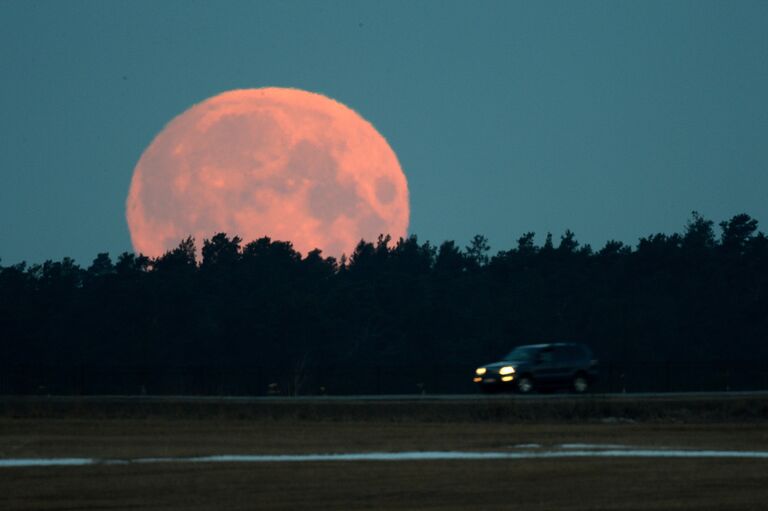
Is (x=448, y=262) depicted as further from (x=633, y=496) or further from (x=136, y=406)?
(x=633, y=496)

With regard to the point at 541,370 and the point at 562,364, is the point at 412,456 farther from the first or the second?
the point at 562,364

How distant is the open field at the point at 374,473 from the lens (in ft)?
44.0

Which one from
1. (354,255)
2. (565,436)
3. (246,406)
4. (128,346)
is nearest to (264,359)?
(128,346)

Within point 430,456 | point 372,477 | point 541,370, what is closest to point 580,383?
point 541,370

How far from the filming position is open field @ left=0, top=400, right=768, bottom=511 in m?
13.4

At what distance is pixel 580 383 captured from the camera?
142ft

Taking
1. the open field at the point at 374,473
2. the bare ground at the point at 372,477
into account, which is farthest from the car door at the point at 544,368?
the bare ground at the point at 372,477

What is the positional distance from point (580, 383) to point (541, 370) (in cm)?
207

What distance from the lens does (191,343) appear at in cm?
9869

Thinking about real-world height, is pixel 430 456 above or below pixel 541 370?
below

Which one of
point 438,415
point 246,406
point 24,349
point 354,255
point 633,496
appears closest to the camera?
point 633,496

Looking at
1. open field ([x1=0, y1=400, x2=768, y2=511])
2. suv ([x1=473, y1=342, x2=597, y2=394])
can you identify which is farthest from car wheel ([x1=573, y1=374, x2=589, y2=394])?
open field ([x1=0, y1=400, x2=768, y2=511])

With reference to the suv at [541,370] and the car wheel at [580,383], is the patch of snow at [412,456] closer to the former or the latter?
the suv at [541,370]

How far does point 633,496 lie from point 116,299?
92091 mm
